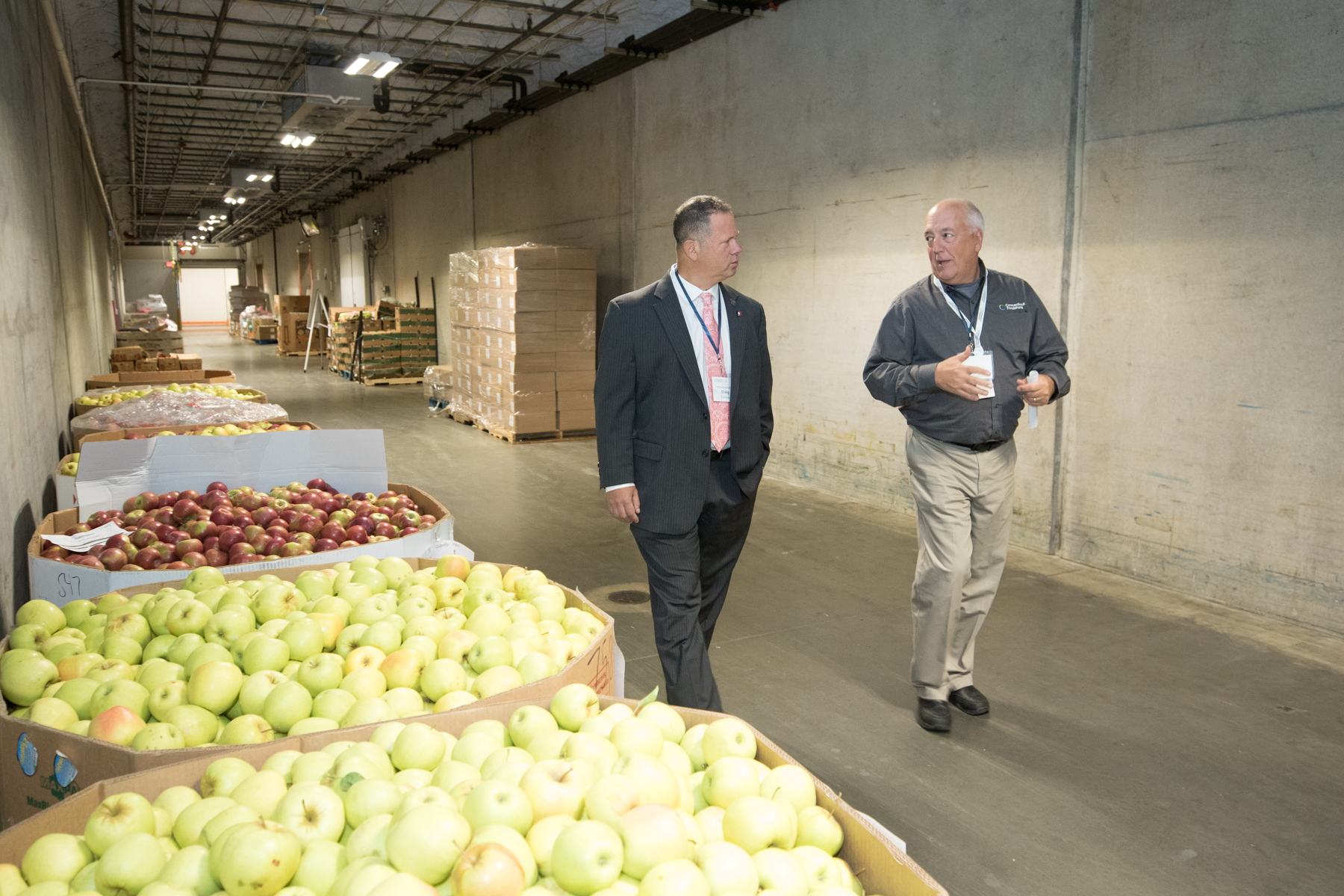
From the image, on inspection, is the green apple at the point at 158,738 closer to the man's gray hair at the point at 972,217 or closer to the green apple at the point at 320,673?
the green apple at the point at 320,673

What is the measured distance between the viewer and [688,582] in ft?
9.06

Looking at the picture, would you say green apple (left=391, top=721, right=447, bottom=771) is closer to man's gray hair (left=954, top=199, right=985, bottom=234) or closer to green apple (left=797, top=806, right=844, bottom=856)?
green apple (left=797, top=806, right=844, bottom=856)

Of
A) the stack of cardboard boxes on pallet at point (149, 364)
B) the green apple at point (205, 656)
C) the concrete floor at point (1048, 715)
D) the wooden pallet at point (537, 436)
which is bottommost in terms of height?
the concrete floor at point (1048, 715)

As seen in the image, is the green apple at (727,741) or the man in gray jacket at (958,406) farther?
the man in gray jacket at (958,406)

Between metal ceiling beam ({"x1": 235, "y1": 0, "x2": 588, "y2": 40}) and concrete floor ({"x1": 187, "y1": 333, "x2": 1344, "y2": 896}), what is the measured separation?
19.1ft

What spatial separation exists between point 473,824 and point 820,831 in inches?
18.5

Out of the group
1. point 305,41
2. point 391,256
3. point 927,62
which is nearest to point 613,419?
point 927,62

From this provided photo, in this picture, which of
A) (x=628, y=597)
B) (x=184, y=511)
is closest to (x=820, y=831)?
(x=184, y=511)

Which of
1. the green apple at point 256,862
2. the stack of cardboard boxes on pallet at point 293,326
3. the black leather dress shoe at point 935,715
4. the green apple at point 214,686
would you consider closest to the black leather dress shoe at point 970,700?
the black leather dress shoe at point 935,715

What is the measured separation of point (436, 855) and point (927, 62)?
6.02 metres

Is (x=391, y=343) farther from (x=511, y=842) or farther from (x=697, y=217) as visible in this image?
(x=511, y=842)

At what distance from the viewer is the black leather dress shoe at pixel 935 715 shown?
10.5 ft

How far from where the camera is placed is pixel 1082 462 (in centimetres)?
512

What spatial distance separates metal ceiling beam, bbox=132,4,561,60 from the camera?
9289mm
